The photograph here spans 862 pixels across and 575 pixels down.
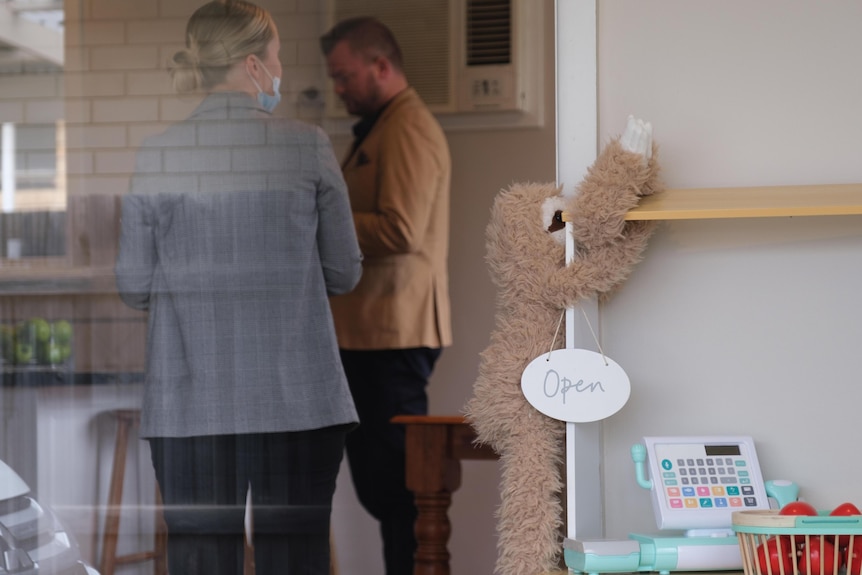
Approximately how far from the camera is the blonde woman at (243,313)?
6.39ft

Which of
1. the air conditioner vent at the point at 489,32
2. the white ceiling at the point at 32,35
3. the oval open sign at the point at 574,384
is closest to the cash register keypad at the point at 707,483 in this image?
the oval open sign at the point at 574,384

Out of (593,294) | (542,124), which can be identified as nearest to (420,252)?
(542,124)

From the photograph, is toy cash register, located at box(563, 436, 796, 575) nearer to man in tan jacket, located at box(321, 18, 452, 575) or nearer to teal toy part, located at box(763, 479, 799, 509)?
teal toy part, located at box(763, 479, 799, 509)

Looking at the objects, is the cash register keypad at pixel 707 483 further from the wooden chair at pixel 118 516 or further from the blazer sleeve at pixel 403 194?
the wooden chair at pixel 118 516

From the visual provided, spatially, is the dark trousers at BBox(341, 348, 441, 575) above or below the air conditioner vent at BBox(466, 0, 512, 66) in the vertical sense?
below

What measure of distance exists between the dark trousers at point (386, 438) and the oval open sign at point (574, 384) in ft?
2.00

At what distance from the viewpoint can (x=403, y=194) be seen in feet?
A: 6.43

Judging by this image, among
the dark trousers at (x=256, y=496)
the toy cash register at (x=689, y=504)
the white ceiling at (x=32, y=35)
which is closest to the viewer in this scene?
the toy cash register at (x=689, y=504)

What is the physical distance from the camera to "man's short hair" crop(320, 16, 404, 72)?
2.05 metres

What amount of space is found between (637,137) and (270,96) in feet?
2.99

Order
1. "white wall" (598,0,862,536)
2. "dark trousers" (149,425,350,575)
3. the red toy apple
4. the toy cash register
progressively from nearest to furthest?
1. the red toy apple
2. the toy cash register
3. "white wall" (598,0,862,536)
4. "dark trousers" (149,425,350,575)

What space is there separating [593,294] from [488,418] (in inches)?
8.3

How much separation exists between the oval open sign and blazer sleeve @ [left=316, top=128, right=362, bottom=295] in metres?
0.67

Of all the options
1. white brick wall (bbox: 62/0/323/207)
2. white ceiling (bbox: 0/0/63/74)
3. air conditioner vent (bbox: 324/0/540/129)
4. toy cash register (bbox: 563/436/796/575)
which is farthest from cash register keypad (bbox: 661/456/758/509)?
white ceiling (bbox: 0/0/63/74)
